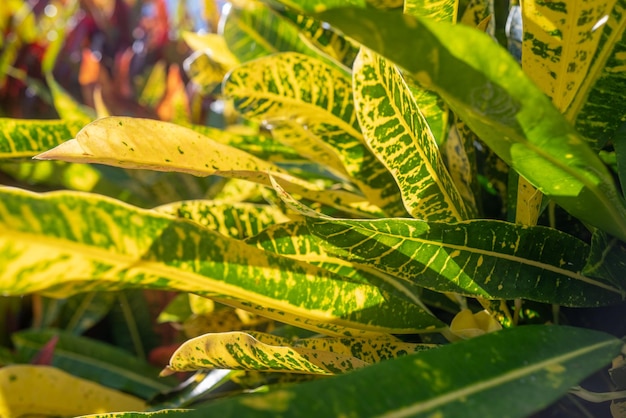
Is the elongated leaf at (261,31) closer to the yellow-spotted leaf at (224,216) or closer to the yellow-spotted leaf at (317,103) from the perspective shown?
A: the yellow-spotted leaf at (317,103)

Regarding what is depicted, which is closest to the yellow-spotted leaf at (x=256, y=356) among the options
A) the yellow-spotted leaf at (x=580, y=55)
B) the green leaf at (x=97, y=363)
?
the yellow-spotted leaf at (x=580, y=55)

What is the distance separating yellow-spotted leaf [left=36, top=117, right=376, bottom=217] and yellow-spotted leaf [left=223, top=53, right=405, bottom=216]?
0.37ft

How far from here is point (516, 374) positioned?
35 centimetres

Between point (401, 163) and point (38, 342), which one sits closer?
point (401, 163)

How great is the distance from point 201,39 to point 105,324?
65 cm

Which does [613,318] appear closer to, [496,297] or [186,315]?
[496,297]

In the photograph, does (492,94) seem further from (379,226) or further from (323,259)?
(323,259)

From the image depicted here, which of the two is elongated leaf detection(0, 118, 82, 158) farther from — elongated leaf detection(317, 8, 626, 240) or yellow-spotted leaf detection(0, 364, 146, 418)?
elongated leaf detection(317, 8, 626, 240)

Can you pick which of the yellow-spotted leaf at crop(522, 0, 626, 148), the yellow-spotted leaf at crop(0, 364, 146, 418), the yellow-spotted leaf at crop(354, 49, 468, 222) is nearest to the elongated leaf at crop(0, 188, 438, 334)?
the yellow-spotted leaf at crop(354, 49, 468, 222)

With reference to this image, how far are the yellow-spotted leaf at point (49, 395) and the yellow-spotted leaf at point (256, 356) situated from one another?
32 centimetres

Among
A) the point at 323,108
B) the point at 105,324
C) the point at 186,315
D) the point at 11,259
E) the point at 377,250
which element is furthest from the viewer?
the point at 105,324

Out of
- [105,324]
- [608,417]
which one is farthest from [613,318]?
[105,324]

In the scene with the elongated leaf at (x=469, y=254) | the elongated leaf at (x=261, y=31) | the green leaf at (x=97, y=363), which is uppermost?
the elongated leaf at (x=261, y=31)

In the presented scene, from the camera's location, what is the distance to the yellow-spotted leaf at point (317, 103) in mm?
646
